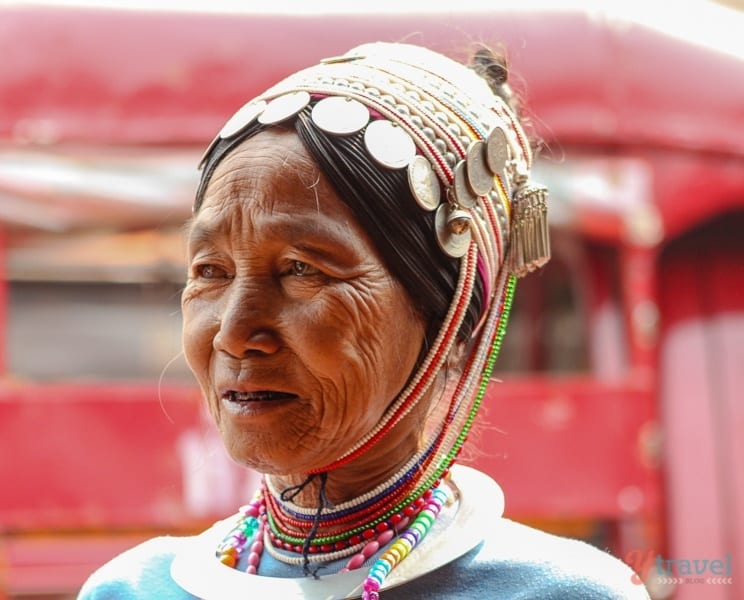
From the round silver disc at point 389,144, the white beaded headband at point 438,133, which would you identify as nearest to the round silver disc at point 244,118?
the white beaded headband at point 438,133

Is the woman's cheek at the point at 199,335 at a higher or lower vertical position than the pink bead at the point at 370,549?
higher

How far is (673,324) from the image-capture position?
5.35 metres

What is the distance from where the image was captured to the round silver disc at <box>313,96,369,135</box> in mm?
1333

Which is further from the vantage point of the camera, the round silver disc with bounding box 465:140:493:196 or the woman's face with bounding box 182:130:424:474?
the round silver disc with bounding box 465:140:493:196

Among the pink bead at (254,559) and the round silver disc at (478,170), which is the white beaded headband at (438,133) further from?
the pink bead at (254,559)

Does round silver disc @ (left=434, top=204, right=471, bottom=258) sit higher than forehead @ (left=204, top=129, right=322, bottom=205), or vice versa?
forehead @ (left=204, top=129, right=322, bottom=205)

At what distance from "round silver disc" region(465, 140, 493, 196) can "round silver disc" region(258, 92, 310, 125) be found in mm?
219

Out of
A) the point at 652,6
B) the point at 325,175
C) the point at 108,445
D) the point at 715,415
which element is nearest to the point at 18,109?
the point at 108,445

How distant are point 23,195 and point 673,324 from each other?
123 inches

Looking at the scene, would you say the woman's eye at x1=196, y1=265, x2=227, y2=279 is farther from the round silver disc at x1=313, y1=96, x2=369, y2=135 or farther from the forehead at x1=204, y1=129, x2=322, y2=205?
the round silver disc at x1=313, y1=96, x2=369, y2=135

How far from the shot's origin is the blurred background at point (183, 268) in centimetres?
473

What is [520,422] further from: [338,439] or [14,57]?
[338,439]

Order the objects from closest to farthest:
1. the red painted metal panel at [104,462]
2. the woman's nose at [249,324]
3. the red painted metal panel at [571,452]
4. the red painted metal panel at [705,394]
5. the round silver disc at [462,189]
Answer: the woman's nose at [249,324] → the round silver disc at [462,189] → the red painted metal panel at [104,462] → the red painted metal panel at [571,452] → the red painted metal panel at [705,394]

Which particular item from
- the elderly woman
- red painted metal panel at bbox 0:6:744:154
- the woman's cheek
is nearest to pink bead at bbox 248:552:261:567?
the elderly woman
